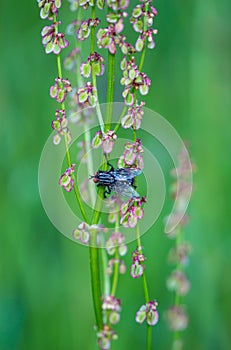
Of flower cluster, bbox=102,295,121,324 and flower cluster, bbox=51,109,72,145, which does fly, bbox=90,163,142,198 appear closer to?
flower cluster, bbox=51,109,72,145

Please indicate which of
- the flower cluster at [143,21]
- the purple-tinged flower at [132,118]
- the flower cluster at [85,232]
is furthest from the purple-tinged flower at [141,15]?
the flower cluster at [85,232]

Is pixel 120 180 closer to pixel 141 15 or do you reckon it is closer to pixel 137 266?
pixel 137 266

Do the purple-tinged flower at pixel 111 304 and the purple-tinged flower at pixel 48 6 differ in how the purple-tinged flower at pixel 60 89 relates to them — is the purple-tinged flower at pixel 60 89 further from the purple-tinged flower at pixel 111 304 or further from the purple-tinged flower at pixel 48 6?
the purple-tinged flower at pixel 111 304

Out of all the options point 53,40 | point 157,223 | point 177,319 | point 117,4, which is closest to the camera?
point 117,4

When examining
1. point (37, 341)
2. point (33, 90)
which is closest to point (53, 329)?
point (37, 341)

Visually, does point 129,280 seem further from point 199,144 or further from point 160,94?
point 160,94

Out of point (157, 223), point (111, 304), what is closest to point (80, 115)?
point (111, 304)

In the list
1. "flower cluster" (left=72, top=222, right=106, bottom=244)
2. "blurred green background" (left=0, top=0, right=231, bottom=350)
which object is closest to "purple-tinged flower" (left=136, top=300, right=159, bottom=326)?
"flower cluster" (left=72, top=222, right=106, bottom=244)
